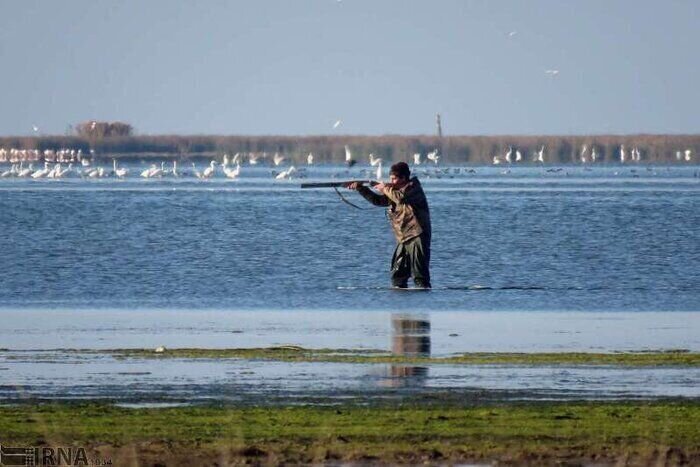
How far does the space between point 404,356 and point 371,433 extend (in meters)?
5.13

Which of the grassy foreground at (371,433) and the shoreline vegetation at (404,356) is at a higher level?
the grassy foreground at (371,433)

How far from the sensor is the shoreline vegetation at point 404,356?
627 inches

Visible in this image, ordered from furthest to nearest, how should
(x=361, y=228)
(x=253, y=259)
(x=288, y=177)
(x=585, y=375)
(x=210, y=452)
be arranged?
(x=288, y=177) < (x=361, y=228) < (x=253, y=259) < (x=585, y=375) < (x=210, y=452)

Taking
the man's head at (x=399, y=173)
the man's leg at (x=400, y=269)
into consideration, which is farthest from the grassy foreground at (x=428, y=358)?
the man's leg at (x=400, y=269)

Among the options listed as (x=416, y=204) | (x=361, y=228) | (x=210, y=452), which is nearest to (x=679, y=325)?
(x=416, y=204)

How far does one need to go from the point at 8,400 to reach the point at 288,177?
9318cm

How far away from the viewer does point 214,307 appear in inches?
933

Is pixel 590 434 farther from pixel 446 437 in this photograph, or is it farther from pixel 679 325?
pixel 679 325

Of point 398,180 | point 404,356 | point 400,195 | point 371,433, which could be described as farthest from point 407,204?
point 371,433

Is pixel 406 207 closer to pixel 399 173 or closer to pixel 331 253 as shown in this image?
pixel 399 173

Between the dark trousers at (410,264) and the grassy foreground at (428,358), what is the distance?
8887 mm

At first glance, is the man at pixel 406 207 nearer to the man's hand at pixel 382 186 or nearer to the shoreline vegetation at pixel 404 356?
the man's hand at pixel 382 186

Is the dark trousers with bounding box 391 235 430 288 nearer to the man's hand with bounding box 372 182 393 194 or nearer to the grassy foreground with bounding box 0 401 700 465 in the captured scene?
the man's hand with bounding box 372 182 393 194

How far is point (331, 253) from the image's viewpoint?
122 ft
